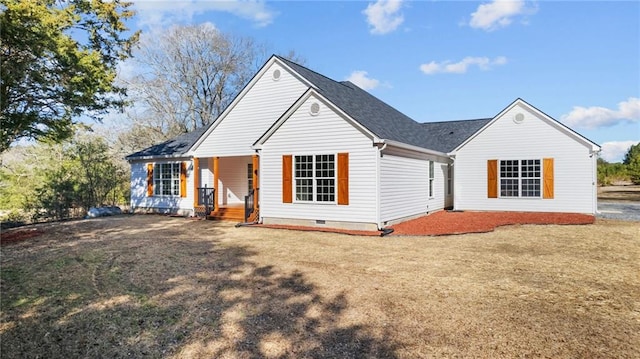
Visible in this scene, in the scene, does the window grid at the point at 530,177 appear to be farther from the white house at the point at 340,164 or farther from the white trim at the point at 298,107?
the white trim at the point at 298,107

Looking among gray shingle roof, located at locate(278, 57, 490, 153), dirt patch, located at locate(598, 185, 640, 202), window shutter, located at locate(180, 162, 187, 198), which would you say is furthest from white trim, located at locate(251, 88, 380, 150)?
dirt patch, located at locate(598, 185, 640, 202)

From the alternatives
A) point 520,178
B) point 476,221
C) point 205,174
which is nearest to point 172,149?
point 205,174

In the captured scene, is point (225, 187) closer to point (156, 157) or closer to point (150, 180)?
point (156, 157)

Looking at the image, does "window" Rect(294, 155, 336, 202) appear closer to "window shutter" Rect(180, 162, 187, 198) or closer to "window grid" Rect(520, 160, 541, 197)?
"window shutter" Rect(180, 162, 187, 198)

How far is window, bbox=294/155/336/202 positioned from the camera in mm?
12680

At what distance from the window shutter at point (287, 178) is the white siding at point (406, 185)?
3.40 m

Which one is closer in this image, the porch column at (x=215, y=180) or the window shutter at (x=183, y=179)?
the porch column at (x=215, y=180)

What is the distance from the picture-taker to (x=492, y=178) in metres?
17.5

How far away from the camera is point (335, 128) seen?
12492 millimetres

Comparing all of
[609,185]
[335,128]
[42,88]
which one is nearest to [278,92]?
[335,128]

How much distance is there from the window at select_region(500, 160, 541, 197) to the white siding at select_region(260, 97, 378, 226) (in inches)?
354

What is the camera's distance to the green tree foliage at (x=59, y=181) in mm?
17594

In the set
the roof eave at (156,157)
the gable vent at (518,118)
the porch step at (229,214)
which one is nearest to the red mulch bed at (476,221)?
the gable vent at (518,118)

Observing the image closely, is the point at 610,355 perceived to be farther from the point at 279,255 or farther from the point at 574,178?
the point at 574,178
